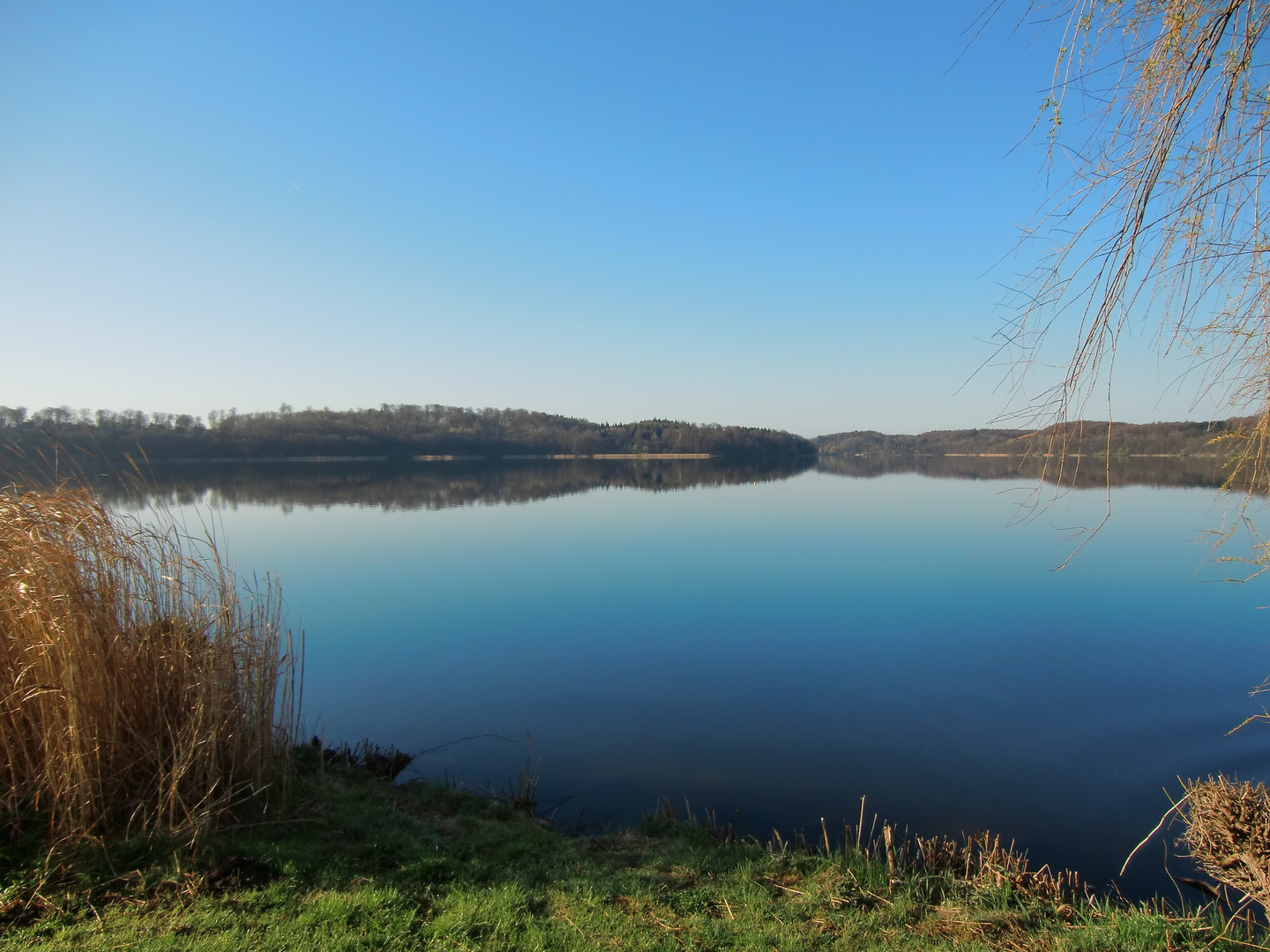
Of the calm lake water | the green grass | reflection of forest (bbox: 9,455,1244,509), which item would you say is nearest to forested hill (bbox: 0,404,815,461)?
reflection of forest (bbox: 9,455,1244,509)

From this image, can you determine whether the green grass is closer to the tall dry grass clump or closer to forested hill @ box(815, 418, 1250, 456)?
the tall dry grass clump

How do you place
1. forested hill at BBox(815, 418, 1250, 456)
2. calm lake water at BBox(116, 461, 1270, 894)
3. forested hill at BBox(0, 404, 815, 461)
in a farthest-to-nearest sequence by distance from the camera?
forested hill at BBox(0, 404, 815, 461), calm lake water at BBox(116, 461, 1270, 894), forested hill at BBox(815, 418, 1250, 456)

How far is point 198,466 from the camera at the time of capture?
2216 inches

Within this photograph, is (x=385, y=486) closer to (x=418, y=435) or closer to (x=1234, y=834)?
(x=1234, y=834)

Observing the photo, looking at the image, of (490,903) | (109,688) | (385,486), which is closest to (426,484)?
(385,486)

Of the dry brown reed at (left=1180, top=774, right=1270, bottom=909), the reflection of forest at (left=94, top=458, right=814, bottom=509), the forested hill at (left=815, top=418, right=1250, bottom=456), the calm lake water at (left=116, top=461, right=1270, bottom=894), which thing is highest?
the forested hill at (left=815, top=418, right=1250, bottom=456)

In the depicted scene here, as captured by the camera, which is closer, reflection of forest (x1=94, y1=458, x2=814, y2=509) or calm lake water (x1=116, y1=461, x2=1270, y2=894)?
calm lake water (x1=116, y1=461, x2=1270, y2=894)

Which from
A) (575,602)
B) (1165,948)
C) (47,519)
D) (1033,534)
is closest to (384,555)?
(575,602)

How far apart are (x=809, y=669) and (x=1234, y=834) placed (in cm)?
503

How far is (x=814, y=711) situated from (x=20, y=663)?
21.7 feet

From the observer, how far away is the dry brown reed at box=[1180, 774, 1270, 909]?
3.33 meters

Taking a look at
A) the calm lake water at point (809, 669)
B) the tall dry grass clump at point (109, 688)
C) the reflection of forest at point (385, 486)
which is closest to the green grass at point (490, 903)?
the tall dry grass clump at point (109, 688)

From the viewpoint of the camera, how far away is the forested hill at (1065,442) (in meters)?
2.45

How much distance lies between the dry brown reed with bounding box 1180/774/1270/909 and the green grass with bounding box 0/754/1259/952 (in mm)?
523
